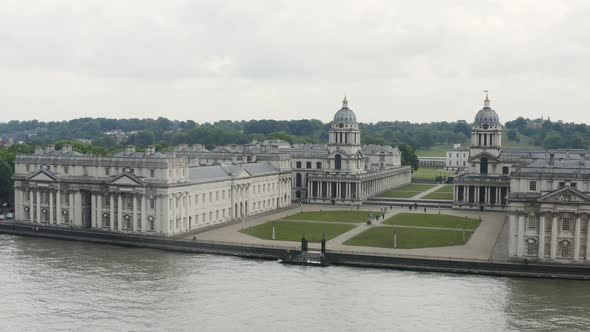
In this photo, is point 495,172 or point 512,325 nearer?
point 512,325

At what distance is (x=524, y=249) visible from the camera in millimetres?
67000

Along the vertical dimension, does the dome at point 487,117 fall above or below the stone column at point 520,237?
above

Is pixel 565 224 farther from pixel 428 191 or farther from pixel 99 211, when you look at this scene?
pixel 428 191

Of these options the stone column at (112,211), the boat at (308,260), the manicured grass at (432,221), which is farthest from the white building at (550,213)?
the stone column at (112,211)

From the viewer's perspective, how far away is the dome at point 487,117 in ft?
401

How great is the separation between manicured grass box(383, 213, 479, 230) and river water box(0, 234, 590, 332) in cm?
2856

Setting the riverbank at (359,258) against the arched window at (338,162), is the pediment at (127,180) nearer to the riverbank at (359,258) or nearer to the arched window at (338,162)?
the riverbank at (359,258)

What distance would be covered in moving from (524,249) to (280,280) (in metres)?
23.3

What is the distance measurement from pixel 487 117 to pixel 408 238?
1956 inches

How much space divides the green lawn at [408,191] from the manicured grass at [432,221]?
30.2 metres

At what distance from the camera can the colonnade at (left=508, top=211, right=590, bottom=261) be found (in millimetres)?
64750

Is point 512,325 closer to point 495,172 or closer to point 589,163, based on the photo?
point 589,163

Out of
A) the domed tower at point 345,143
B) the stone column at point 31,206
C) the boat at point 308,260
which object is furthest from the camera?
the domed tower at point 345,143

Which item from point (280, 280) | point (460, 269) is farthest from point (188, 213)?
point (460, 269)
